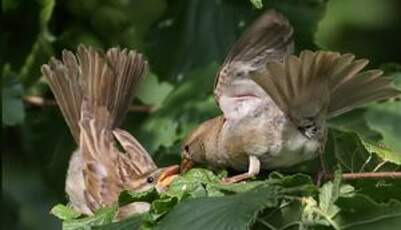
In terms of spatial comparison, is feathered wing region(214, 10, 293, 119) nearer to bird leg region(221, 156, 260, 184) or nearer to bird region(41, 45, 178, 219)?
bird leg region(221, 156, 260, 184)

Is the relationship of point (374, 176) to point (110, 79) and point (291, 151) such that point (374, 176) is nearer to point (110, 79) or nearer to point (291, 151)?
point (291, 151)

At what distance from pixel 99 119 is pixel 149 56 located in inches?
7.6

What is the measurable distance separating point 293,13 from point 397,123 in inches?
13.3

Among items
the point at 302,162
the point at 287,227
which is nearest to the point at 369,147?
the point at 302,162

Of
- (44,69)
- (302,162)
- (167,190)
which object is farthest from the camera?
(44,69)

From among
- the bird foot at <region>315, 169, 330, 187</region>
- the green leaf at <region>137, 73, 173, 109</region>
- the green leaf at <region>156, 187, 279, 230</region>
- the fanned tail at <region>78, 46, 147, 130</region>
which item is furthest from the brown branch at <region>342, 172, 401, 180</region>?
the green leaf at <region>137, 73, 173, 109</region>

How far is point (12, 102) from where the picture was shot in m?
3.13

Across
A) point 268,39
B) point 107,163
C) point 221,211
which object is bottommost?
point 107,163

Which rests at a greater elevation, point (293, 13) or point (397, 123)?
point (293, 13)

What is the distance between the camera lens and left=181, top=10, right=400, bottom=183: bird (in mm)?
2143

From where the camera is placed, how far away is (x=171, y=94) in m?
3.14

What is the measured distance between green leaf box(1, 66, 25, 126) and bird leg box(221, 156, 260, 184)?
0.97 m

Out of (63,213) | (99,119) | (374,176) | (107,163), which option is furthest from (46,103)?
(374,176)

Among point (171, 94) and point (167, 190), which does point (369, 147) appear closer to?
point (167, 190)
